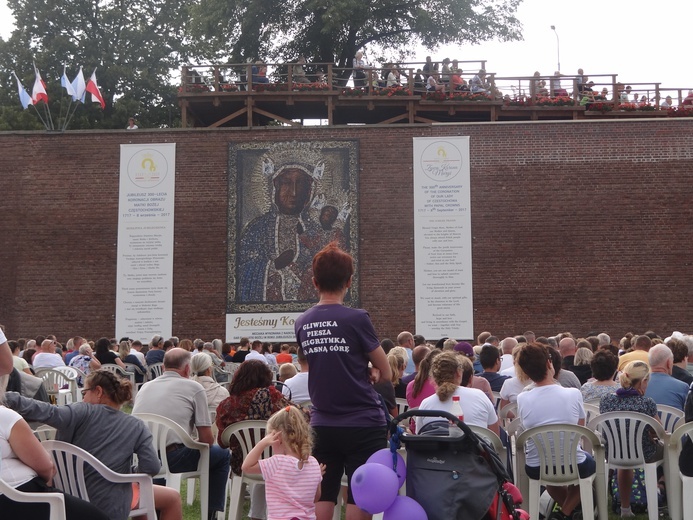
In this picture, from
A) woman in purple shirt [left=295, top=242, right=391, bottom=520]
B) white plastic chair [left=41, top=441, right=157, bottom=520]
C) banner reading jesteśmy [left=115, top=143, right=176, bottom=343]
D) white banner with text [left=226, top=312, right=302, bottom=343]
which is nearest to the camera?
woman in purple shirt [left=295, top=242, right=391, bottom=520]

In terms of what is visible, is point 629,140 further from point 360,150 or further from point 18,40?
point 18,40

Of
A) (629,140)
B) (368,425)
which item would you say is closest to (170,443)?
(368,425)

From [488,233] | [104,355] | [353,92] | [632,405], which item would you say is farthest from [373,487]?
[353,92]

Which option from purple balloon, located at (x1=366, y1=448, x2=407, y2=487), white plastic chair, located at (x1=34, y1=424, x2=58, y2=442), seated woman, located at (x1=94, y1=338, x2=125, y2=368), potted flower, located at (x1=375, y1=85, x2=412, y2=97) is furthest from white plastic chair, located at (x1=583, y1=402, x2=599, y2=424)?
potted flower, located at (x1=375, y1=85, x2=412, y2=97)

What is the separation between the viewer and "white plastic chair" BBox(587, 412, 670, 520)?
23.2 feet

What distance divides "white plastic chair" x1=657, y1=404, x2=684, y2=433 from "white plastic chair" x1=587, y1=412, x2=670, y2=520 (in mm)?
504

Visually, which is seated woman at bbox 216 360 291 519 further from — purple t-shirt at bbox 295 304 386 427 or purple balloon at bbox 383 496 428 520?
purple balloon at bbox 383 496 428 520

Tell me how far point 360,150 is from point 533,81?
544cm

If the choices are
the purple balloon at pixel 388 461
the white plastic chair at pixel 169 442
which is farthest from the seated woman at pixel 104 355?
the purple balloon at pixel 388 461

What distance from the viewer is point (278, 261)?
23.9 metres

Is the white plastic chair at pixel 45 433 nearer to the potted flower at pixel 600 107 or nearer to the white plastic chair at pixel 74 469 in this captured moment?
the white plastic chair at pixel 74 469

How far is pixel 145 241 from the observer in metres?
24.3

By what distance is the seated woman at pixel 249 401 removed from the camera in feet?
22.6

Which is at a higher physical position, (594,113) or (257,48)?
(257,48)
